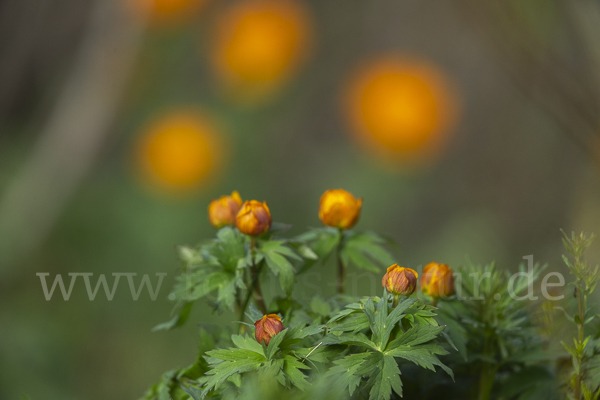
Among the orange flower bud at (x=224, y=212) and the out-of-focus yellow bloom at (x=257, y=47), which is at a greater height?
the out-of-focus yellow bloom at (x=257, y=47)

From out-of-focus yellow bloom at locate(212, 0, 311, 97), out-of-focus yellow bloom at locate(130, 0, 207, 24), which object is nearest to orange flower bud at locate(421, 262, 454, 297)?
out-of-focus yellow bloom at locate(130, 0, 207, 24)

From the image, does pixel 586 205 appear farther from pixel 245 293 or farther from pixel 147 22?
pixel 147 22

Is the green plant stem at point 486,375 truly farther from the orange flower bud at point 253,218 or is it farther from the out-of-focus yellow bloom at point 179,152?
the out-of-focus yellow bloom at point 179,152

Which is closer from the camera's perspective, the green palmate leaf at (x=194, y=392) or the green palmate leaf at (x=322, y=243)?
the green palmate leaf at (x=194, y=392)

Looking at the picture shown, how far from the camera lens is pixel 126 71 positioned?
1785mm

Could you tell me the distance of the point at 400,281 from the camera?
1.19ft

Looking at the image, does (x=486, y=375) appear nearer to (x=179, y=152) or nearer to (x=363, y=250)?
(x=363, y=250)

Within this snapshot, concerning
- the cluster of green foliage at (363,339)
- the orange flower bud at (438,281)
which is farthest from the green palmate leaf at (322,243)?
the orange flower bud at (438,281)

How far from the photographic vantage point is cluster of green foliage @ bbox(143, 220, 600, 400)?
33 cm

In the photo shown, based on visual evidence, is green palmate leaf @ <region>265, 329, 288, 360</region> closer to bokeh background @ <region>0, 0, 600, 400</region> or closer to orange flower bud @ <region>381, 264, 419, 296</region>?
orange flower bud @ <region>381, 264, 419, 296</region>

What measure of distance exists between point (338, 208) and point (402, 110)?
153 centimetres

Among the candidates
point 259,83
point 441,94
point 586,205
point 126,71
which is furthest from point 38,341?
point 441,94

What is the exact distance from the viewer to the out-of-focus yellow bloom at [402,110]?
75.0 inches

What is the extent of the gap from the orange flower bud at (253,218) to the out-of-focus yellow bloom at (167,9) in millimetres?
1357
